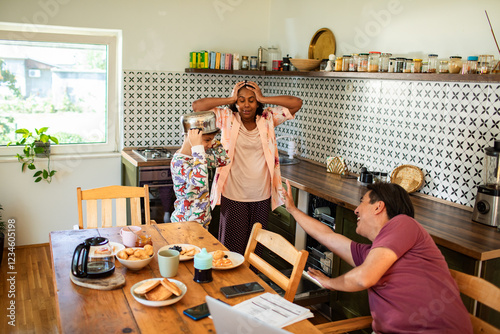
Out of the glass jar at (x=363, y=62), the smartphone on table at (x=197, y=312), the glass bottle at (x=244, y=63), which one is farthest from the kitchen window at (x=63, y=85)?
the smartphone on table at (x=197, y=312)

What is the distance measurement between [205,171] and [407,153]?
1.45 m

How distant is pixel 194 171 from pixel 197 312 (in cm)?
116

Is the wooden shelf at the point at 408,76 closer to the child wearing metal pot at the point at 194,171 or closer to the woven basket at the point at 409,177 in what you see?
the woven basket at the point at 409,177

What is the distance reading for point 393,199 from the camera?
201 cm

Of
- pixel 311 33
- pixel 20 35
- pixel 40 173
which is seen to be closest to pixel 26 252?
pixel 40 173

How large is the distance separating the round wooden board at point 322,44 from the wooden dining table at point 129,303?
226 centimetres

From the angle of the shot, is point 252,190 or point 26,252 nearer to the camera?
point 252,190

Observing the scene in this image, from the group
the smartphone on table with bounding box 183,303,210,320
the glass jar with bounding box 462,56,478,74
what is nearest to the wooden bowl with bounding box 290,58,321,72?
the glass jar with bounding box 462,56,478,74

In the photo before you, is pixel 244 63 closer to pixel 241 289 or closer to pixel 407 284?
pixel 241 289

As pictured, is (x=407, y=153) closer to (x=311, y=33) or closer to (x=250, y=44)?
(x=311, y=33)

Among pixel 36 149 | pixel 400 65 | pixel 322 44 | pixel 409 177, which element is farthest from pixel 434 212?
pixel 36 149

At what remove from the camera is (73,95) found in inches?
179

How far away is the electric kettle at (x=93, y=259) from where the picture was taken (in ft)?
6.30

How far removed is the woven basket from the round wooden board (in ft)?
3.92
